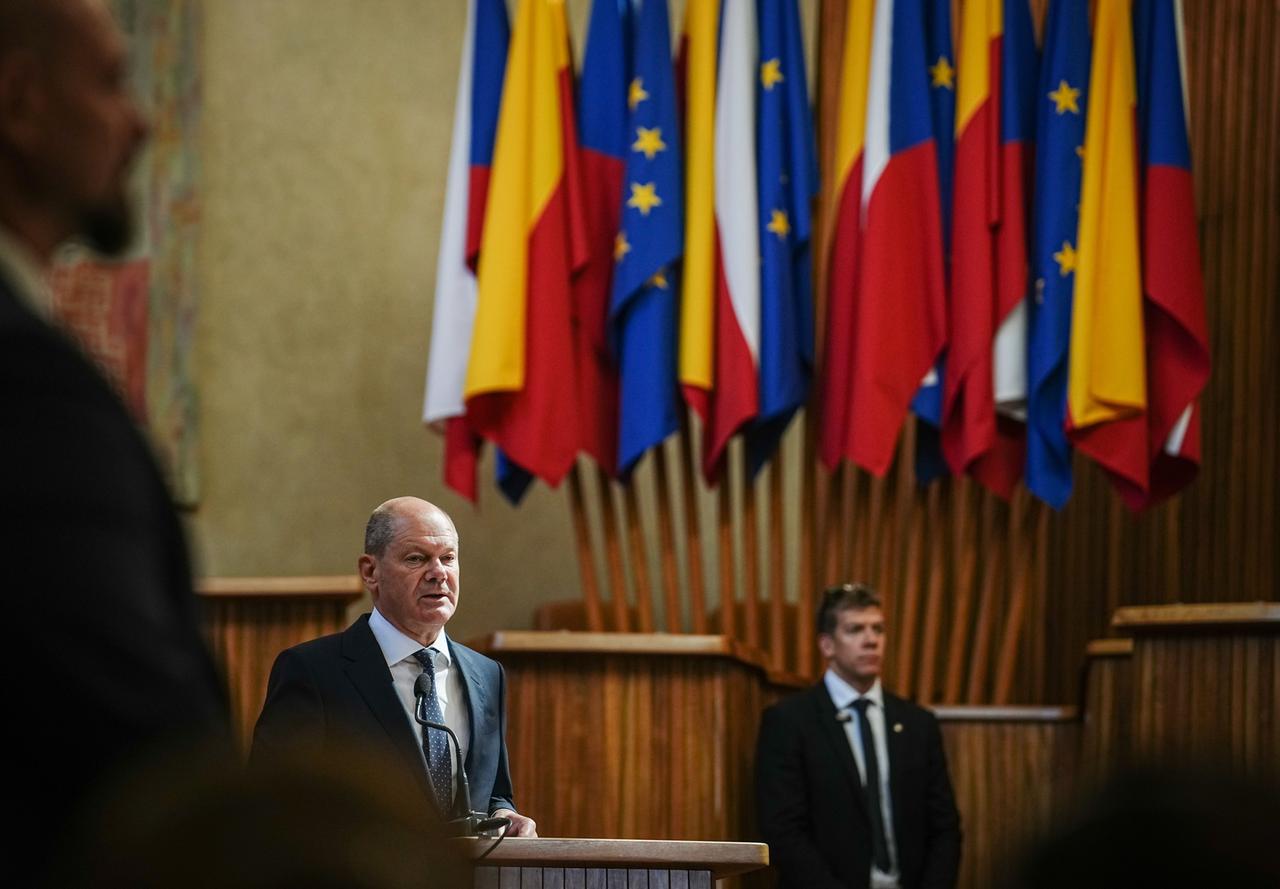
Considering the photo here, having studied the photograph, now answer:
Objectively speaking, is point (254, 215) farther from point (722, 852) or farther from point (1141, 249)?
point (722, 852)

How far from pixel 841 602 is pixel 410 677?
2.31 m

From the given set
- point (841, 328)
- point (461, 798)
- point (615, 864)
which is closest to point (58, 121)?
point (615, 864)

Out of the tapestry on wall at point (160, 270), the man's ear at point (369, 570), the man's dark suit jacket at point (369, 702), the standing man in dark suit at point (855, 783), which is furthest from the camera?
the tapestry on wall at point (160, 270)

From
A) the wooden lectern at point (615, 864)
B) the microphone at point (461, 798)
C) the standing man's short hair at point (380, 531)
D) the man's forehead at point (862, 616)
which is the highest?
the standing man's short hair at point (380, 531)

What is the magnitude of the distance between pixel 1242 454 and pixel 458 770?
176 inches

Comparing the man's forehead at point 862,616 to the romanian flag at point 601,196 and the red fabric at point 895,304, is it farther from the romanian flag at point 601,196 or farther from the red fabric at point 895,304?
the romanian flag at point 601,196

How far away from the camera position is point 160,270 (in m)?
7.25

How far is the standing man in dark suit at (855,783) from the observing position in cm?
543

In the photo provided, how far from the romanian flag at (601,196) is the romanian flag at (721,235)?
27 centimetres

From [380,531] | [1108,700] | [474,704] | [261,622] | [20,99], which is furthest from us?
[1108,700]

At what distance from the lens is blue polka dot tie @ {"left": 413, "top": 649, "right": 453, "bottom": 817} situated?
354 cm

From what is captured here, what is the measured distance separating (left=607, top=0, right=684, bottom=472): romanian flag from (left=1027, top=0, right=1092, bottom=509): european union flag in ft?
4.08

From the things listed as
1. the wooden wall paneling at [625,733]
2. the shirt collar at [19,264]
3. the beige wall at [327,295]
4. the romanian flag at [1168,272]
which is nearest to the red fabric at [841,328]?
the romanian flag at [1168,272]

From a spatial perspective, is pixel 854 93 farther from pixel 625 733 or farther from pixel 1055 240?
pixel 625 733
